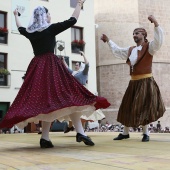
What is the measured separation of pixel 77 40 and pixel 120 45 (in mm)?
4291

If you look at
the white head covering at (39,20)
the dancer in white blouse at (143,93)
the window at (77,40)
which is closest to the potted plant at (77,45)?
the window at (77,40)

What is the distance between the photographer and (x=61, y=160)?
2289 mm

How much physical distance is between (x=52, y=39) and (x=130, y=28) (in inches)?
789

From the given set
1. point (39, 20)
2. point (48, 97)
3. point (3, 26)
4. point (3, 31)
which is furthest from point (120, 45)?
point (48, 97)

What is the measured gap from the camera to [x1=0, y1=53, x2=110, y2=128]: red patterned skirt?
308cm

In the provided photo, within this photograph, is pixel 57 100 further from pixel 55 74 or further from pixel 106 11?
pixel 106 11

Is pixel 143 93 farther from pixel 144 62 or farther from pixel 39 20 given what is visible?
pixel 39 20

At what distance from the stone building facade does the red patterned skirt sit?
1927 centimetres

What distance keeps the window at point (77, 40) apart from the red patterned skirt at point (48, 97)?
16.2m

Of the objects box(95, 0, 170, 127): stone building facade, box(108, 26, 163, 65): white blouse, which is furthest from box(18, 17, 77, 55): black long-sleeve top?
box(95, 0, 170, 127): stone building facade

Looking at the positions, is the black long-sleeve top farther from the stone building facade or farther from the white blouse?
the stone building facade

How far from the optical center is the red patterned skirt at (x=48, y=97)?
3.08 metres

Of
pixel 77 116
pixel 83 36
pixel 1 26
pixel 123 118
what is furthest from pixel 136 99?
pixel 83 36

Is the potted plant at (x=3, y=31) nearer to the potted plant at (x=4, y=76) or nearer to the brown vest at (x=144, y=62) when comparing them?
the potted plant at (x=4, y=76)
